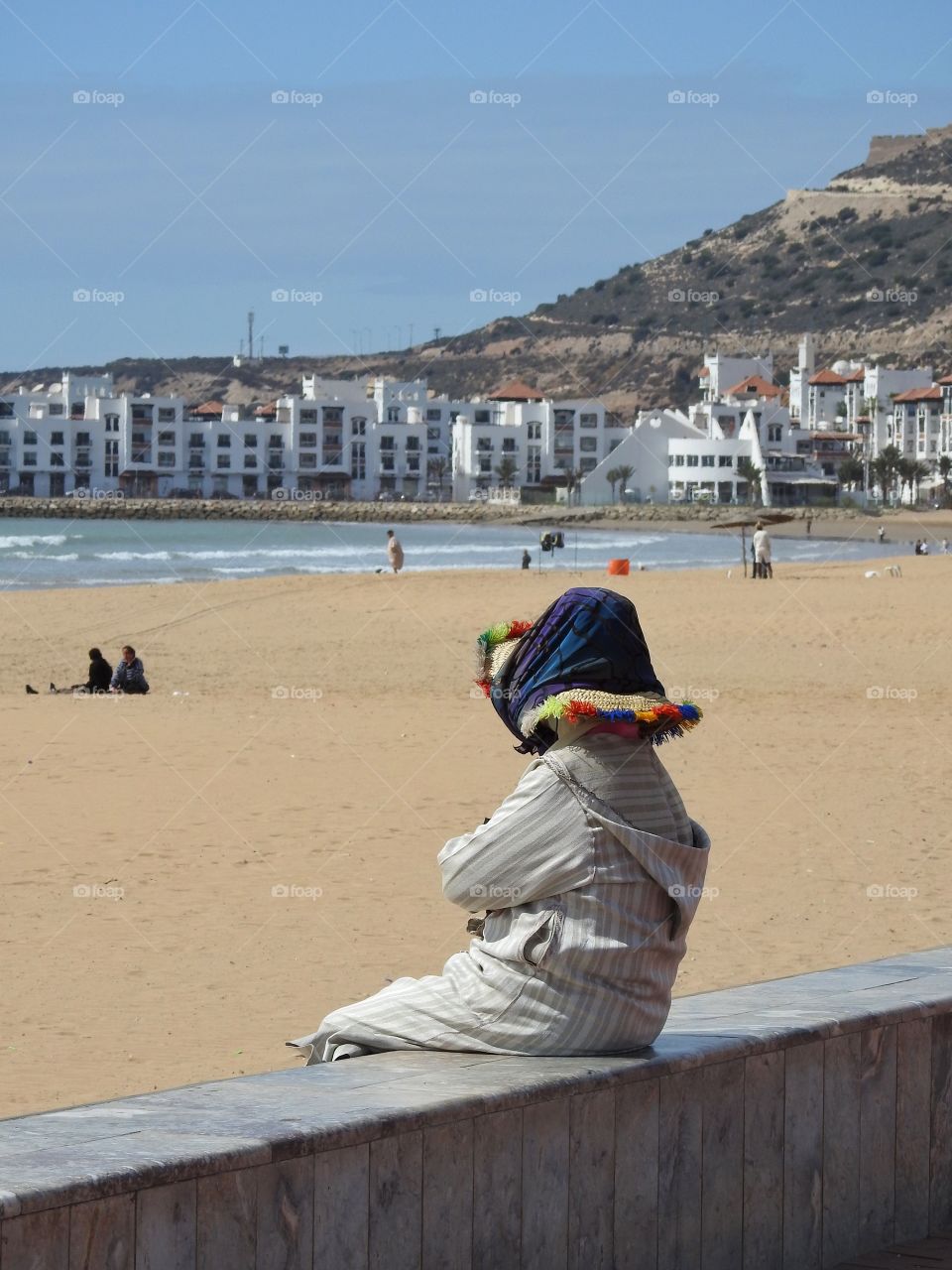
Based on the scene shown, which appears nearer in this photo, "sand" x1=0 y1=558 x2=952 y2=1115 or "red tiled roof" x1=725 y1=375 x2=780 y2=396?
"sand" x1=0 y1=558 x2=952 y2=1115

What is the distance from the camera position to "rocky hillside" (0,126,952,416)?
160000 mm

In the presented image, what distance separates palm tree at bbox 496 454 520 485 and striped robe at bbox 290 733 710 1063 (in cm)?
12685

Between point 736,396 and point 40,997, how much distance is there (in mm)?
128653

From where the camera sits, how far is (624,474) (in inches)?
4712

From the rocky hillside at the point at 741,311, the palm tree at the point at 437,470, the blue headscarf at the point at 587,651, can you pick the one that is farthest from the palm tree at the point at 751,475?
the blue headscarf at the point at 587,651

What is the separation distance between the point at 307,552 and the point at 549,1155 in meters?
57.9

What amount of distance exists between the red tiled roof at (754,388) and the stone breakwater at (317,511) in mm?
21976

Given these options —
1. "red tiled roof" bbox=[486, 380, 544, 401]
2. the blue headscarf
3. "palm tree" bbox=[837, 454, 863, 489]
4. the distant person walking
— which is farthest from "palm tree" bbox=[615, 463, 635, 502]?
the blue headscarf

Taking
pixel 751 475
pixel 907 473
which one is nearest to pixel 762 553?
pixel 907 473

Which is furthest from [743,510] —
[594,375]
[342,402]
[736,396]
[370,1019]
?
[370,1019]

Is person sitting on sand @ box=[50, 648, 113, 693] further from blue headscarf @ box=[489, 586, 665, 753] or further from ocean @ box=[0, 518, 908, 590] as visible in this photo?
ocean @ box=[0, 518, 908, 590]

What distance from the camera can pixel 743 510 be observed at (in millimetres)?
104312

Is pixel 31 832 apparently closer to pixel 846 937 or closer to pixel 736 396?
pixel 846 937

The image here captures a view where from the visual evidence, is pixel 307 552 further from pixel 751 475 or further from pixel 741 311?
pixel 741 311
